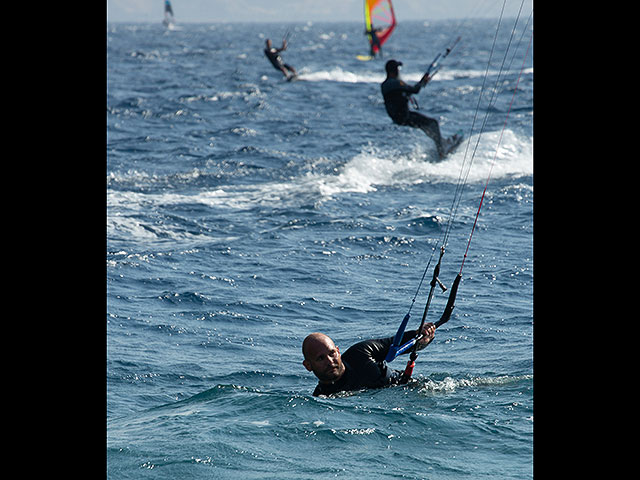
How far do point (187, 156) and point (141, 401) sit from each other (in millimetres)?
13954

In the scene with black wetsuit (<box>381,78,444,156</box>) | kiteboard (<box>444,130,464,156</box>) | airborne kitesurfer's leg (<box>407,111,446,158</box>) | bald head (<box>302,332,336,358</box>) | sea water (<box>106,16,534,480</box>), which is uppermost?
black wetsuit (<box>381,78,444,156</box>)

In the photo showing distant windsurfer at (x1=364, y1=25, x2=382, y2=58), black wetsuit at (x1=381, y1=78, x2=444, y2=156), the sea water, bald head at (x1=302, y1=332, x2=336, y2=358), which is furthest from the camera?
distant windsurfer at (x1=364, y1=25, x2=382, y2=58)

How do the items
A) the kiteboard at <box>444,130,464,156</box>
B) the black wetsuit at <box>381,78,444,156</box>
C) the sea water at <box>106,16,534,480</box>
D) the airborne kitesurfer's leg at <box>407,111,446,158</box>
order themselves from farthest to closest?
the kiteboard at <box>444,130,464,156</box>
the airborne kitesurfer's leg at <box>407,111,446,158</box>
the black wetsuit at <box>381,78,444,156</box>
the sea water at <box>106,16,534,480</box>

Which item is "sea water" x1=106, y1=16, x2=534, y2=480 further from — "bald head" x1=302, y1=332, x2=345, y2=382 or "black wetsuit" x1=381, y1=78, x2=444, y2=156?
"black wetsuit" x1=381, y1=78, x2=444, y2=156

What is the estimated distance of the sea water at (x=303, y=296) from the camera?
5043mm

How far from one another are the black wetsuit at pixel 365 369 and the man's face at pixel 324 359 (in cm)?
15

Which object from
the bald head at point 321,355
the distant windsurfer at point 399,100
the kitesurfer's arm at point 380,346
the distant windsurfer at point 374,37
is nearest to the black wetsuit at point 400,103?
the distant windsurfer at point 399,100

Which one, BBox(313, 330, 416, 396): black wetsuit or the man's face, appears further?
BBox(313, 330, 416, 396): black wetsuit

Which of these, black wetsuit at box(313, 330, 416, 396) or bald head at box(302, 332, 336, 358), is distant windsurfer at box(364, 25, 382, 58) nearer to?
black wetsuit at box(313, 330, 416, 396)

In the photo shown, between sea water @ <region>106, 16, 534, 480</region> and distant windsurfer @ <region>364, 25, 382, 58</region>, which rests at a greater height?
distant windsurfer @ <region>364, 25, 382, 58</region>

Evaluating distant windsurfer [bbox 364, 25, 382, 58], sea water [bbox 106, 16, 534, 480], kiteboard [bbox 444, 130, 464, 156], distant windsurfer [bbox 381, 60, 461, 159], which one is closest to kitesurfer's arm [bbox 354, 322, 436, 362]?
sea water [bbox 106, 16, 534, 480]

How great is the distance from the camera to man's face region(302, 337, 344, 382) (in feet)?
18.7

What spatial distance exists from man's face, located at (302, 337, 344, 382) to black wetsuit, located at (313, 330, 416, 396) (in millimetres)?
147
